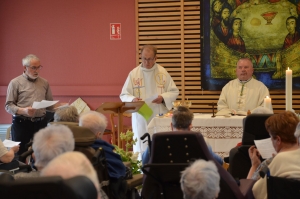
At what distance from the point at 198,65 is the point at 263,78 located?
3.41 ft

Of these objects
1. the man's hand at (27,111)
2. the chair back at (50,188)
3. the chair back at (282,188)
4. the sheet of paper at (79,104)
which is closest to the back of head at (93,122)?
the chair back at (282,188)

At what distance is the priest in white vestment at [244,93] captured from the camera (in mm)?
7242

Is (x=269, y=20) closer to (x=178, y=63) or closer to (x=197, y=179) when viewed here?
(x=178, y=63)

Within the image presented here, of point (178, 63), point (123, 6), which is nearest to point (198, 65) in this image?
point (178, 63)

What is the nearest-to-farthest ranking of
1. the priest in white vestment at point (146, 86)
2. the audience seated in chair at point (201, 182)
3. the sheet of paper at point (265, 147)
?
the audience seated in chair at point (201, 182) → the sheet of paper at point (265, 147) → the priest in white vestment at point (146, 86)

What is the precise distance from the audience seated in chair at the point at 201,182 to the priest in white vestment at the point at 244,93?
464cm

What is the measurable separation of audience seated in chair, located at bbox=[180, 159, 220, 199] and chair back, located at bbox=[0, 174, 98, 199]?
1.13 meters

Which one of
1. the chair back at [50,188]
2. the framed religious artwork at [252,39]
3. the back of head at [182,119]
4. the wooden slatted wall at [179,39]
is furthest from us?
the wooden slatted wall at [179,39]

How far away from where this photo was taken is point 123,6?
28.9 ft

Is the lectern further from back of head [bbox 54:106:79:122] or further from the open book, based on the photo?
back of head [bbox 54:106:79:122]

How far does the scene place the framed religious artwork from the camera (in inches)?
328

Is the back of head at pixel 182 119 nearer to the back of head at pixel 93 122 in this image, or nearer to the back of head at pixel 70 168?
the back of head at pixel 93 122

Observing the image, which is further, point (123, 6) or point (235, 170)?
point (123, 6)

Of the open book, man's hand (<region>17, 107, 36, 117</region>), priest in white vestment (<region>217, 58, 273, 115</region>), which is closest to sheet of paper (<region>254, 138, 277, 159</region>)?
the open book
